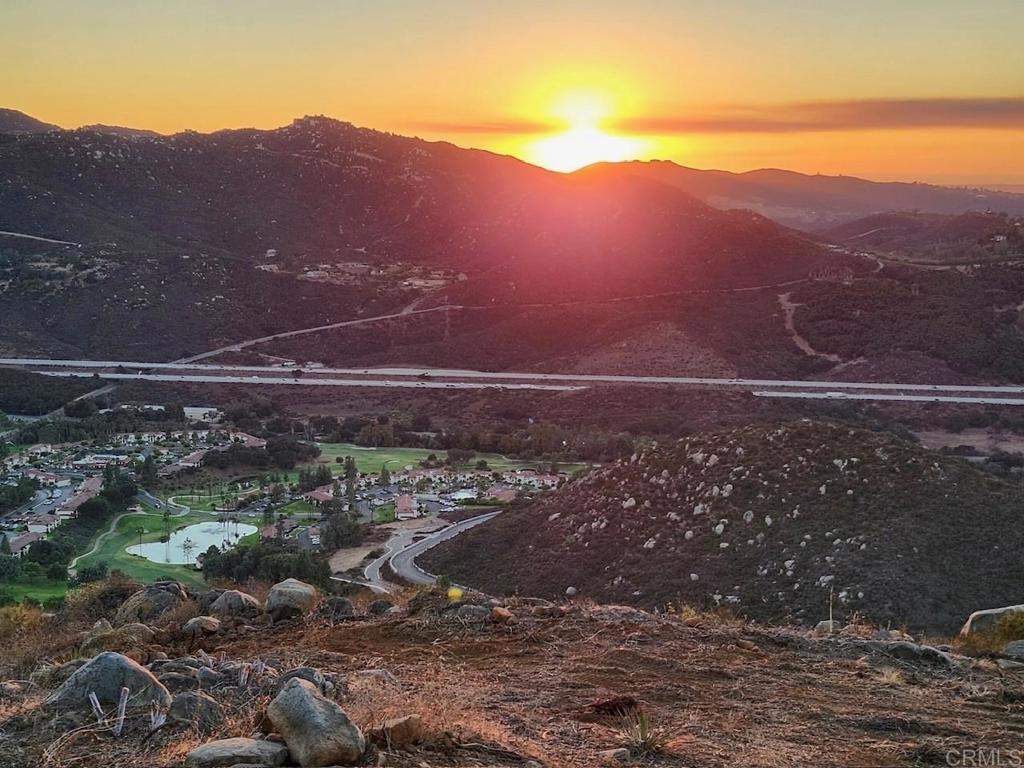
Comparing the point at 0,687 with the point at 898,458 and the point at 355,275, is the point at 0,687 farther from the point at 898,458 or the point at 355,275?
the point at 355,275

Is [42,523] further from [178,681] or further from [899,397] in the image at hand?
[899,397]

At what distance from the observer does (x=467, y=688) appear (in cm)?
630

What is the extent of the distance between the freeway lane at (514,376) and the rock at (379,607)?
120 ft

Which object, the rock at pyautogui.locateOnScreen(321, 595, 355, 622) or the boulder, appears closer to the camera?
the boulder

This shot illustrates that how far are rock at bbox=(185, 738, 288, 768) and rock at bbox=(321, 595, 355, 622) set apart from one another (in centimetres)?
404

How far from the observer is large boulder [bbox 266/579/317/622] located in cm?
855

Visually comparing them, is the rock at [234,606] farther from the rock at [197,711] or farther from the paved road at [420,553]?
the paved road at [420,553]

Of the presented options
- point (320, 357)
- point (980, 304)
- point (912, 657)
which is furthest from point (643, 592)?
point (980, 304)

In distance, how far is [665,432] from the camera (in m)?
36.9

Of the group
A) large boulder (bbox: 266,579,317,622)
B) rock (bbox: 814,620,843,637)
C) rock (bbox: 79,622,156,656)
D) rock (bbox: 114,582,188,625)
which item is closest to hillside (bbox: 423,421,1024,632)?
rock (bbox: 814,620,843,637)

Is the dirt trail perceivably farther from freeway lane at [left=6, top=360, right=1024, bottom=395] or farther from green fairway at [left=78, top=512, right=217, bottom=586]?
green fairway at [left=78, top=512, right=217, bottom=586]

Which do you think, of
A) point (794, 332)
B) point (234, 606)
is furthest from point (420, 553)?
point (794, 332)

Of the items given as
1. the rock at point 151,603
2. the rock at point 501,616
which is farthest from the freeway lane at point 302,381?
the rock at point 501,616

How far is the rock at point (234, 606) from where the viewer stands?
855cm
